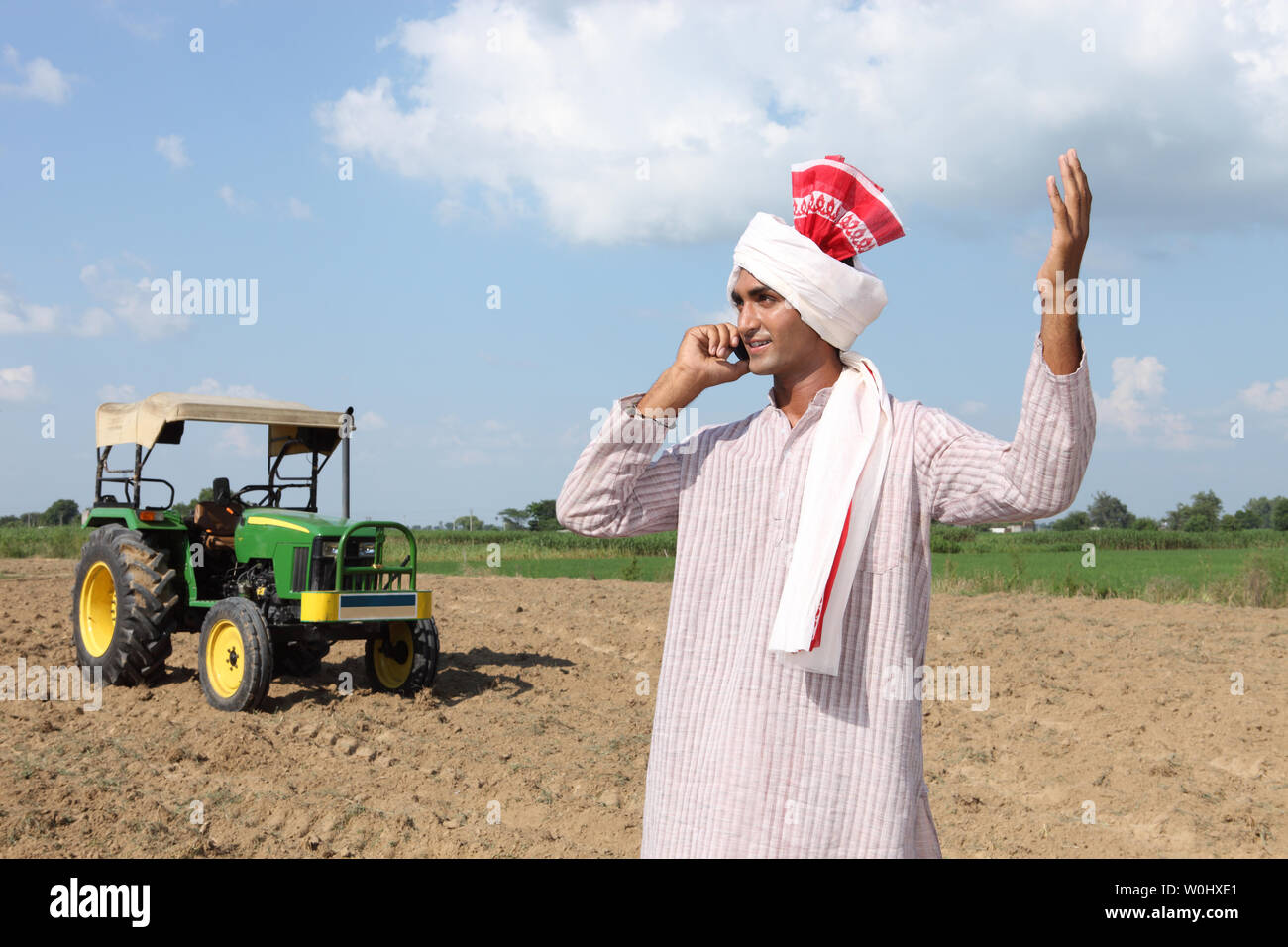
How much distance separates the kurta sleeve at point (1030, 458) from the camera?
1593 millimetres

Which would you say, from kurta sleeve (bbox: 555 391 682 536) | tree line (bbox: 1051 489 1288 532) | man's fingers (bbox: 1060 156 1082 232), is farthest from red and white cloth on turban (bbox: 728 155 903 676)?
tree line (bbox: 1051 489 1288 532)

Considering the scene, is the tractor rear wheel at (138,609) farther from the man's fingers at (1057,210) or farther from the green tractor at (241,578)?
the man's fingers at (1057,210)

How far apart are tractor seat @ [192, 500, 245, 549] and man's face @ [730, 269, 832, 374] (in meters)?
7.27

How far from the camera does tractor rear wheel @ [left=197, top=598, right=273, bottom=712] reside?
682 centimetres

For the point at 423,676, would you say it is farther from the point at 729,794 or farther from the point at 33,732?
the point at 729,794

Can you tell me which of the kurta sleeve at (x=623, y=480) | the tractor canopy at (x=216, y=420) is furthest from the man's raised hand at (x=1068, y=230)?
the tractor canopy at (x=216, y=420)

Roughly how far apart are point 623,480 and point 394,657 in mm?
6382

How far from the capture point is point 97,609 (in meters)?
8.69

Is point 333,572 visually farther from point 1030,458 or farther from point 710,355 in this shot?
point 1030,458

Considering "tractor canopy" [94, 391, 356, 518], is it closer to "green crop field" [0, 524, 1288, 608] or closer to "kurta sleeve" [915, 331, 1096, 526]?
"green crop field" [0, 524, 1288, 608]

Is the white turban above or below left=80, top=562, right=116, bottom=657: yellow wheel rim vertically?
above

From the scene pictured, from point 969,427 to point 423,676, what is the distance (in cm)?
647
